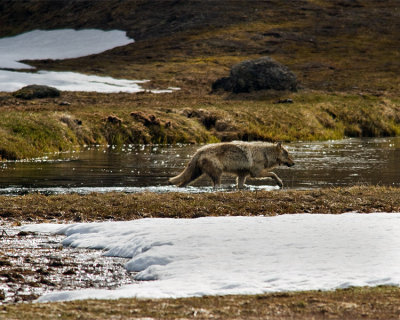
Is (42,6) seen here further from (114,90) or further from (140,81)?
(114,90)

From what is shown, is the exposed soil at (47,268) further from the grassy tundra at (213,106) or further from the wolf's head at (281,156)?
the wolf's head at (281,156)

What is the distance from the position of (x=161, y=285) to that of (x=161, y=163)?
20615 mm

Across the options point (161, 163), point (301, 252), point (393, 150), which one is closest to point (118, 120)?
point (161, 163)

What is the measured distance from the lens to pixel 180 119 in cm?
4466

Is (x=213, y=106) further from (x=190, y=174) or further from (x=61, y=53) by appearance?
(x=61, y=53)

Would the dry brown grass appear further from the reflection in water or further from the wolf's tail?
the reflection in water

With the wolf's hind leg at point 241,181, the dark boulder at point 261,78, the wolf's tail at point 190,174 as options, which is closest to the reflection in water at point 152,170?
the wolf's tail at point 190,174

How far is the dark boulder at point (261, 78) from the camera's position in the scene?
64.4m

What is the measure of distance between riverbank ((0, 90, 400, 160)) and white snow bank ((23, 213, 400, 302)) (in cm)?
1928

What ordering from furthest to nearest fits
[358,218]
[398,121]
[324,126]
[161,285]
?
[398,121] → [324,126] → [358,218] → [161,285]

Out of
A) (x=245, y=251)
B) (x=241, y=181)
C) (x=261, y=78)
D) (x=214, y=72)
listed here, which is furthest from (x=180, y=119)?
(x=214, y=72)

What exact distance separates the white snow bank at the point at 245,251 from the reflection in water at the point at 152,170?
7.03 m

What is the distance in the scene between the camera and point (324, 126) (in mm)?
51406

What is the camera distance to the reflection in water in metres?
23.9
